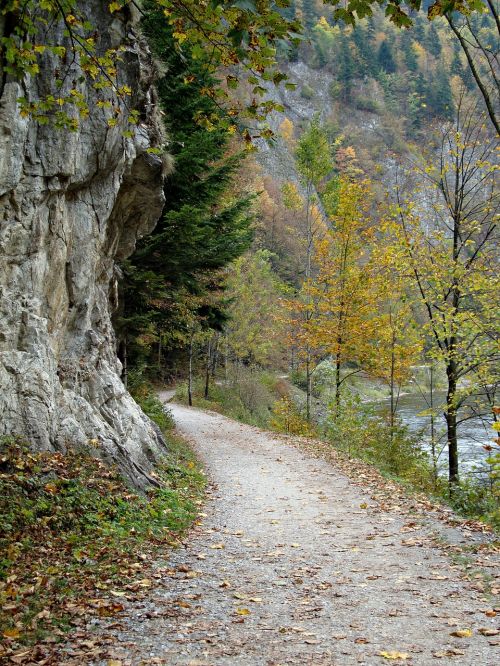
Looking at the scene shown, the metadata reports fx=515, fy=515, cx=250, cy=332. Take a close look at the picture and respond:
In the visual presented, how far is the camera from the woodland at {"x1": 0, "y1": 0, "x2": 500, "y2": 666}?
420 centimetres

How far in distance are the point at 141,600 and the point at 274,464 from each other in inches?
315

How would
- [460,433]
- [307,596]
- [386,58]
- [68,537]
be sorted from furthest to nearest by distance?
[386,58]
[460,433]
[68,537]
[307,596]

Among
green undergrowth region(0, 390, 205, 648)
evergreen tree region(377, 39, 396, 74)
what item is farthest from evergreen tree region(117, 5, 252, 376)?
evergreen tree region(377, 39, 396, 74)

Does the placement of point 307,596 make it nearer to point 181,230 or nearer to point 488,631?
point 488,631

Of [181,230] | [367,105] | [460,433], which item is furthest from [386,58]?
[181,230]

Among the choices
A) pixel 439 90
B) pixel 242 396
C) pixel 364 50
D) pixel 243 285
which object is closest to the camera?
pixel 242 396

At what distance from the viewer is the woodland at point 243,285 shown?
13.8ft

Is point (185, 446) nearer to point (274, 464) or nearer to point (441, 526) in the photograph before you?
point (274, 464)

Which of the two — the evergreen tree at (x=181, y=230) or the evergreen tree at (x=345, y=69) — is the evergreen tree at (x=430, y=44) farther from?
the evergreen tree at (x=181, y=230)

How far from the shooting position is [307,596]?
5.00m

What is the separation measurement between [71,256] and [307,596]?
6.27 m

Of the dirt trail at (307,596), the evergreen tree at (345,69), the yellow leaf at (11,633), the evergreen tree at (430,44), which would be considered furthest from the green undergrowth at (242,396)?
the evergreen tree at (430,44)

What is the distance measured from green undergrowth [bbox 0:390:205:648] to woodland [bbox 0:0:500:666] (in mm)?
22

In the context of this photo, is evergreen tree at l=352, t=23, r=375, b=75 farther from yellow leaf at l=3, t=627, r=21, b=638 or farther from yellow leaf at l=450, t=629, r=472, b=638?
yellow leaf at l=3, t=627, r=21, b=638
